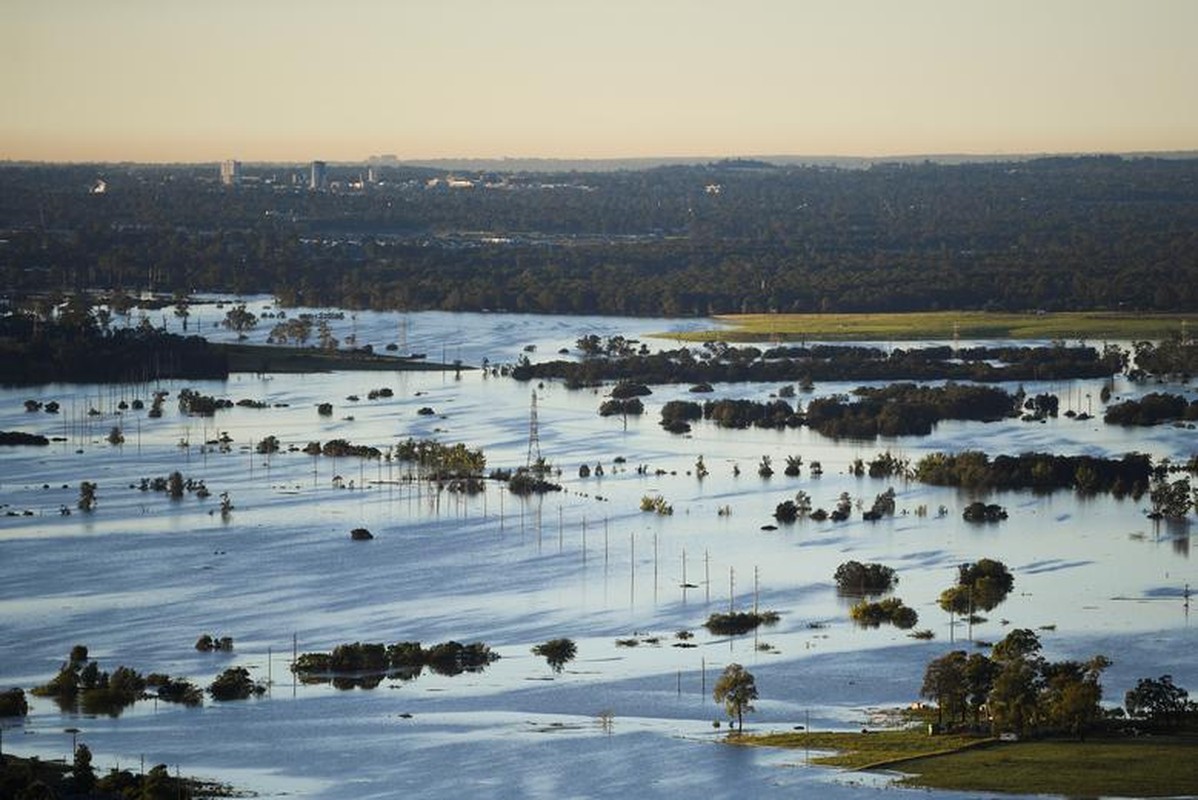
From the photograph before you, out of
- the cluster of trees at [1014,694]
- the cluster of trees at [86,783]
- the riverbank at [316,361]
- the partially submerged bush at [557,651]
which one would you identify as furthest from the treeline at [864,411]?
the cluster of trees at [86,783]

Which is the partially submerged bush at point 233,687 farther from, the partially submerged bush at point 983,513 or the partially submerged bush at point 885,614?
the partially submerged bush at point 983,513

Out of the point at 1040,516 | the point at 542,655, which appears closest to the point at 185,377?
the point at 1040,516

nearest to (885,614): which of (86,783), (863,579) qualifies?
(863,579)

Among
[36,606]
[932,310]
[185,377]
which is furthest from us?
[932,310]

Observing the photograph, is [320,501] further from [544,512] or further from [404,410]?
[404,410]

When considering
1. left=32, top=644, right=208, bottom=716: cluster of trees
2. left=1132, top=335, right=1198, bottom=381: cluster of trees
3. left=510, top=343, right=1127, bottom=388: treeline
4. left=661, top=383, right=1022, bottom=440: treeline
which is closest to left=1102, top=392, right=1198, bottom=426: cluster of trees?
left=661, top=383, right=1022, bottom=440: treeline

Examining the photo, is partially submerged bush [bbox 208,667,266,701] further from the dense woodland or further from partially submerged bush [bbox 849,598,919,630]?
the dense woodland

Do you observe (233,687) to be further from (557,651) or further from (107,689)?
(557,651)
